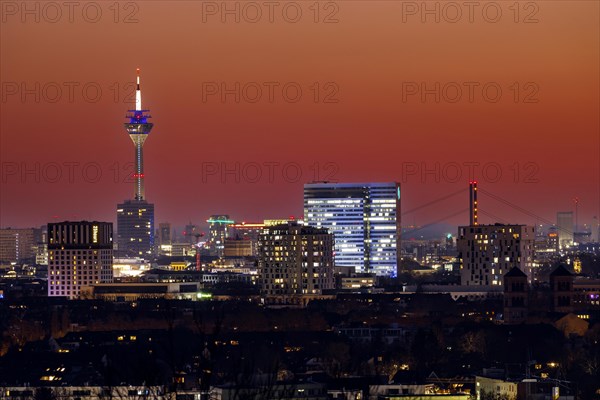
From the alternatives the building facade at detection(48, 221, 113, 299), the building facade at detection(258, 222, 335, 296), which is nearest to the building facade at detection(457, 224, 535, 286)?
the building facade at detection(258, 222, 335, 296)

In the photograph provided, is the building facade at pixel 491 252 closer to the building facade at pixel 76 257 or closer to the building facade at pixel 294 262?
the building facade at pixel 294 262

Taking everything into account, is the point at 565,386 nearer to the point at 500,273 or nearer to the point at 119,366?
the point at 119,366

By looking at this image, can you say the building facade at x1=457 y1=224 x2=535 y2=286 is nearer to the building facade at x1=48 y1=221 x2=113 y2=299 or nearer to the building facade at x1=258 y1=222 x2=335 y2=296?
the building facade at x1=258 y1=222 x2=335 y2=296

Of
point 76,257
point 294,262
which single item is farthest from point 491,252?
point 76,257

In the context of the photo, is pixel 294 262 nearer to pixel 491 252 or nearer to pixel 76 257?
pixel 491 252

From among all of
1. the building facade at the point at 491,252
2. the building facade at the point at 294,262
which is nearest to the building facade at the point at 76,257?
the building facade at the point at 294,262

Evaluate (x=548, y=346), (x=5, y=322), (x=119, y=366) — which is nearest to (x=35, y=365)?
(x=119, y=366)

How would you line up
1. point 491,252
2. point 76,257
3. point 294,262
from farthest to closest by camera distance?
1. point 76,257
2. point 294,262
3. point 491,252
